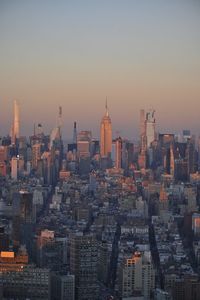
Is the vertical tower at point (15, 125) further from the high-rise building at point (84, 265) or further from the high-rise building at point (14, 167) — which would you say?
the high-rise building at point (84, 265)

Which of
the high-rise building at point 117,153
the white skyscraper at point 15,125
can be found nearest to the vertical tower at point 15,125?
the white skyscraper at point 15,125

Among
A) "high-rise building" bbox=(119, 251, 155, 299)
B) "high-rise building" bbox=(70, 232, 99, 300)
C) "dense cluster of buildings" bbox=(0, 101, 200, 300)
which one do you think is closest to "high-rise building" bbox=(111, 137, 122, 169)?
"dense cluster of buildings" bbox=(0, 101, 200, 300)

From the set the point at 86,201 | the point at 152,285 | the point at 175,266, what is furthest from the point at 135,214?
the point at 152,285

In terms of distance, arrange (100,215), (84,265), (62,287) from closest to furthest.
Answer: (62,287)
(84,265)
(100,215)

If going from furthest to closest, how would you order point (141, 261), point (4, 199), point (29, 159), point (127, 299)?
point (29, 159)
point (4, 199)
point (141, 261)
point (127, 299)

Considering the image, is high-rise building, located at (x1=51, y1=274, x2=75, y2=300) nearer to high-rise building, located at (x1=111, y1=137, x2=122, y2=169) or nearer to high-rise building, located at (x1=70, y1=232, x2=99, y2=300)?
high-rise building, located at (x1=70, y1=232, x2=99, y2=300)

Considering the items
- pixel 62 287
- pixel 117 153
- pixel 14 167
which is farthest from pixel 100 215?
pixel 62 287

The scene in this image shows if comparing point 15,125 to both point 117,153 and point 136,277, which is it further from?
point 136,277

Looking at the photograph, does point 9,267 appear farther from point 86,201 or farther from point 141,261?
point 86,201
